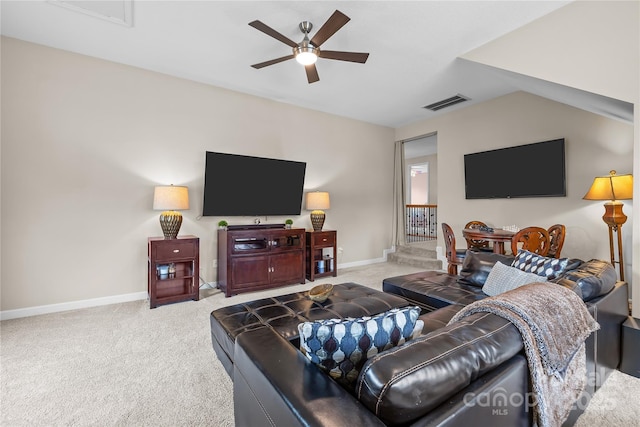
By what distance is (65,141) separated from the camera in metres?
3.19

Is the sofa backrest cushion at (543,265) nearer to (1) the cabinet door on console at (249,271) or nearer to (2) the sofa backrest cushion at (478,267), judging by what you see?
(2) the sofa backrest cushion at (478,267)

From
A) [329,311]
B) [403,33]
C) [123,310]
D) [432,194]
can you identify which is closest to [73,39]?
[123,310]

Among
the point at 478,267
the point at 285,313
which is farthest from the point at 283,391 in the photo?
the point at 478,267

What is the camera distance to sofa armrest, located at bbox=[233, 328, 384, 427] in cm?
71

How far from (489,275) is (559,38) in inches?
87.4

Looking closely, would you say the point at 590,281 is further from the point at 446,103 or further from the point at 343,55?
the point at 446,103

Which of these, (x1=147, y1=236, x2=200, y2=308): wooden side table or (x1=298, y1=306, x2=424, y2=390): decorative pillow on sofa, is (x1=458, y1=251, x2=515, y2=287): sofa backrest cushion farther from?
(x1=147, y1=236, x2=200, y2=308): wooden side table

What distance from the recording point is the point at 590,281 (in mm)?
1688

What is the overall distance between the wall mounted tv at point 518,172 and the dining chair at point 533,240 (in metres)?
0.99

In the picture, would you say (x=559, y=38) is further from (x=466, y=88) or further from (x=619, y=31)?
(x=466, y=88)

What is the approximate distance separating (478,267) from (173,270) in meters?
3.46

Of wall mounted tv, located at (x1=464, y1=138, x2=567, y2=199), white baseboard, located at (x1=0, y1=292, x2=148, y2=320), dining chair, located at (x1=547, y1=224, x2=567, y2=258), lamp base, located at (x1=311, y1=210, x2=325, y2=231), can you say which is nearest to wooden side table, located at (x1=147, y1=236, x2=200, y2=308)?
white baseboard, located at (x1=0, y1=292, x2=148, y2=320)

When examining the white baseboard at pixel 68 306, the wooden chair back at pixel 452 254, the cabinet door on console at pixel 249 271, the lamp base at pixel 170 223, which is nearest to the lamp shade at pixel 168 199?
the lamp base at pixel 170 223

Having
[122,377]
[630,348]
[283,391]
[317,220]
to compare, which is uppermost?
[317,220]
